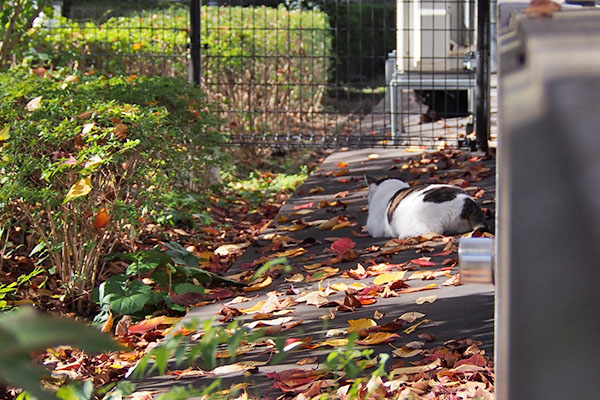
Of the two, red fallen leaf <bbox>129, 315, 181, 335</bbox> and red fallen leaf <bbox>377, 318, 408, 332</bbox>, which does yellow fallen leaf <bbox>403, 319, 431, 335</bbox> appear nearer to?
red fallen leaf <bbox>377, 318, 408, 332</bbox>

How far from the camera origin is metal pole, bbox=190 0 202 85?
8.58 meters

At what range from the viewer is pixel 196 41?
8625mm

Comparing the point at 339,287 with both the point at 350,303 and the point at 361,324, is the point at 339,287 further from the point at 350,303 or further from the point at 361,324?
the point at 361,324

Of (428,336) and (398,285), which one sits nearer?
(428,336)

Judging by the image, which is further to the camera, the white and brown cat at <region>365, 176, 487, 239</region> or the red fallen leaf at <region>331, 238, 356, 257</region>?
the white and brown cat at <region>365, 176, 487, 239</region>

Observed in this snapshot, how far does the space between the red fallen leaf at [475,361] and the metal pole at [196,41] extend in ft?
20.3

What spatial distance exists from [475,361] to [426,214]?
2.31 m

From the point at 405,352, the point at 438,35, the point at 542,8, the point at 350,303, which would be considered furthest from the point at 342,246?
the point at 438,35

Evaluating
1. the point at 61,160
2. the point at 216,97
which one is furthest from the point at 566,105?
the point at 216,97

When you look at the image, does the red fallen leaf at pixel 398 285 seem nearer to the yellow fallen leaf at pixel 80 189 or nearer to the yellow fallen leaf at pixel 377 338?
the yellow fallen leaf at pixel 377 338

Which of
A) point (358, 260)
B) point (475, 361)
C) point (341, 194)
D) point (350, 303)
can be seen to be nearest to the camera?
point (475, 361)

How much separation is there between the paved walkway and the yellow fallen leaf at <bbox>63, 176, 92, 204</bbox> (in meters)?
0.76

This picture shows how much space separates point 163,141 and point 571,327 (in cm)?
380

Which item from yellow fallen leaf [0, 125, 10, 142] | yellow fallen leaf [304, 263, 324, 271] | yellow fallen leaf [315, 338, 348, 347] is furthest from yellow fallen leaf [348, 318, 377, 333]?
yellow fallen leaf [0, 125, 10, 142]
